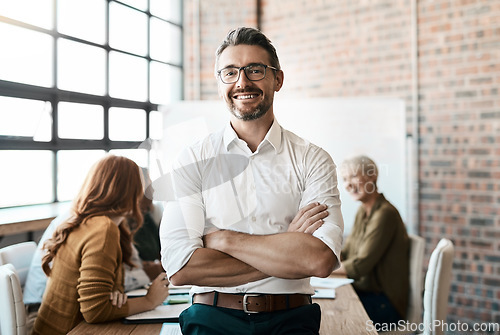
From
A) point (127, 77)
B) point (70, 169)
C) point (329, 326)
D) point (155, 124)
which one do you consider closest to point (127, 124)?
point (155, 124)

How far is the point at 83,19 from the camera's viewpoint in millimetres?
4027

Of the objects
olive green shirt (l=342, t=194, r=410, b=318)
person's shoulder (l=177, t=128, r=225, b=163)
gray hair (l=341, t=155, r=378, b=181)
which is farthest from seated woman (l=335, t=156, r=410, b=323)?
person's shoulder (l=177, t=128, r=225, b=163)

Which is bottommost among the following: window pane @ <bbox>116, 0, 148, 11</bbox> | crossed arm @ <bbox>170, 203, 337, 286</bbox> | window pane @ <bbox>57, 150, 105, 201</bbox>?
crossed arm @ <bbox>170, 203, 337, 286</bbox>

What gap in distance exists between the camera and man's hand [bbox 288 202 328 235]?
1480mm

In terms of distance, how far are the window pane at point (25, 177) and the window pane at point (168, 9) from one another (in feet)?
6.28

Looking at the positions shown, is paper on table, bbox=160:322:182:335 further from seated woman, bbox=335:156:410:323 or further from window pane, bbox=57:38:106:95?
window pane, bbox=57:38:106:95

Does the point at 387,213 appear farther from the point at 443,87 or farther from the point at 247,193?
the point at 443,87

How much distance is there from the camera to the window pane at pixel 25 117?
3.37 meters

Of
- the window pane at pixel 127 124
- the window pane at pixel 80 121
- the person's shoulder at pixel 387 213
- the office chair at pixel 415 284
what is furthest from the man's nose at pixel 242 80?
the window pane at pixel 127 124

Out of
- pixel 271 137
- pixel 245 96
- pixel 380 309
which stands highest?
pixel 245 96

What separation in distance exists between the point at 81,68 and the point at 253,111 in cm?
291

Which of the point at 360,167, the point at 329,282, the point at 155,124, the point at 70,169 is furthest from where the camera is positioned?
the point at 155,124

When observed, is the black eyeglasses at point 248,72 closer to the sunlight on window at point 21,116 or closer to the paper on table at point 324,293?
the paper on table at point 324,293

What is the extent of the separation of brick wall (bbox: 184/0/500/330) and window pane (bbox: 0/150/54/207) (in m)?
2.43
